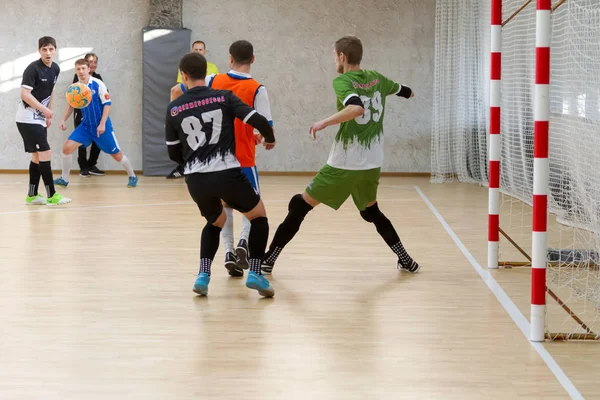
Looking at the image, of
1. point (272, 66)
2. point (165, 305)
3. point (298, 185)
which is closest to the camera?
point (165, 305)

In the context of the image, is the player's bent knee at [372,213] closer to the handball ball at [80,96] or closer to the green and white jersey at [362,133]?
the green and white jersey at [362,133]

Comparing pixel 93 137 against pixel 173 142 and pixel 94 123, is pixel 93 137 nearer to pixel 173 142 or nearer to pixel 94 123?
pixel 94 123

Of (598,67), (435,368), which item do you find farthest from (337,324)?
(598,67)

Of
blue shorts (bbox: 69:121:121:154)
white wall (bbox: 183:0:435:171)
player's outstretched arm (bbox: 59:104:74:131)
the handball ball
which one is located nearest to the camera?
the handball ball

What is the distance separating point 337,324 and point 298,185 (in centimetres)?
701

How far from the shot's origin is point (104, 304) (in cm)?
473

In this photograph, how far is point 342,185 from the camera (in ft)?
17.1

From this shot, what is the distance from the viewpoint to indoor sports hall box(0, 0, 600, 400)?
143 inches

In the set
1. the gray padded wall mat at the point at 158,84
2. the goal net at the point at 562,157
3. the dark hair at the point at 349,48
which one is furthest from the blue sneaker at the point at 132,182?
the dark hair at the point at 349,48

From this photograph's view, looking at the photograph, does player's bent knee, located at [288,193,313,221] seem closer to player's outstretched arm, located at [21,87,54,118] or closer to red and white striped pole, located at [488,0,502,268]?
red and white striped pole, located at [488,0,502,268]

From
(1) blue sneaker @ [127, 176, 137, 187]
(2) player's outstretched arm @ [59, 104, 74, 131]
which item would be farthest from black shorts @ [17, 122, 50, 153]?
(1) blue sneaker @ [127, 176, 137, 187]

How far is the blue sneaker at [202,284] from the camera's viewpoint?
4832 mm

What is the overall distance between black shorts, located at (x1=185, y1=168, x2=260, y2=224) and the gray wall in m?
7.89

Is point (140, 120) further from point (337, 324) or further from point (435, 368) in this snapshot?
point (435, 368)
